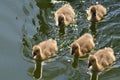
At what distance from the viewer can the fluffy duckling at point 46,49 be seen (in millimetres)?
5926

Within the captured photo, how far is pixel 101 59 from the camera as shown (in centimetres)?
584

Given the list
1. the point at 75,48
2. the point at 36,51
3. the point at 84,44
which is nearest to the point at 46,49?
the point at 36,51

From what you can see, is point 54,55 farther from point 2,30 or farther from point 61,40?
point 2,30

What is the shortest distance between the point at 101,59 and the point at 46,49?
0.70 meters

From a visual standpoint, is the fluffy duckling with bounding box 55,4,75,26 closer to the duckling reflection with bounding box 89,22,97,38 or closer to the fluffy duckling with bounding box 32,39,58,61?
the duckling reflection with bounding box 89,22,97,38

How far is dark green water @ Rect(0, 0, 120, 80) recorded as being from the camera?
582 cm

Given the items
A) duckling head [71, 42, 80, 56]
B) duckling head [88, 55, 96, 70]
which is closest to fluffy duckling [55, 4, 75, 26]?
duckling head [71, 42, 80, 56]

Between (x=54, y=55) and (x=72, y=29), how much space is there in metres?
0.61

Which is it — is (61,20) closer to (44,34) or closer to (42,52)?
(44,34)

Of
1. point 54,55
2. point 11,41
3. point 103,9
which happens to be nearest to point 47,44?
point 54,55

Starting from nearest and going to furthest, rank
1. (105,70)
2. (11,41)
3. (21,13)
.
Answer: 1. (105,70)
2. (11,41)
3. (21,13)

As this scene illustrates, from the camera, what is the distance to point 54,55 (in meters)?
6.09

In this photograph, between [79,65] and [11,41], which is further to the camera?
[11,41]

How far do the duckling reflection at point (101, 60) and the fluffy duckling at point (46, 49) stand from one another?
0.57 meters
